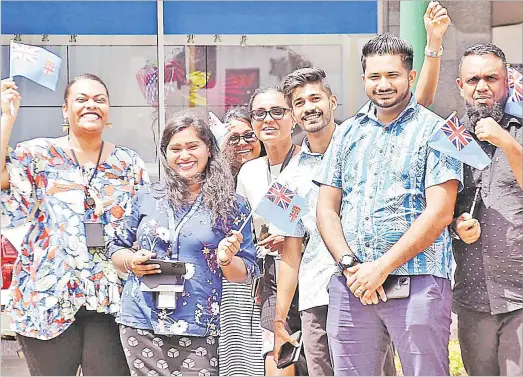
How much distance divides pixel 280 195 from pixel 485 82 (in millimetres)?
1020

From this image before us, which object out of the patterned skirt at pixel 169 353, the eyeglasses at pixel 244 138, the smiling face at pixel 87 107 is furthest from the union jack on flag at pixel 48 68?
the patterned skirt at pixel 169 353

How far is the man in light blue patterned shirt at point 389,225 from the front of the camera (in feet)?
12.4

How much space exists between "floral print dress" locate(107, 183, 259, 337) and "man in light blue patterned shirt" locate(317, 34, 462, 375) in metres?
0.50

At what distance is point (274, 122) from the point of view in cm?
425

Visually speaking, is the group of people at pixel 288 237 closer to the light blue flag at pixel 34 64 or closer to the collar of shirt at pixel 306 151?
the collar of shirt at pixel 306 151

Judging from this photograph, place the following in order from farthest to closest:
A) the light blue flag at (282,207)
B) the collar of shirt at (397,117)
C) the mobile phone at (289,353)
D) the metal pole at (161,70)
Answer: the metal pole at (161,70), the mobile phone at (289,353), the light blue flag at (282,207), the collar of shirt at (397,117)

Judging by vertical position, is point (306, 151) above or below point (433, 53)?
below

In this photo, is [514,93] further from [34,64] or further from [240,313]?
[34,64]

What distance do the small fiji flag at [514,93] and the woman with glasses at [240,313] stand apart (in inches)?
45.0

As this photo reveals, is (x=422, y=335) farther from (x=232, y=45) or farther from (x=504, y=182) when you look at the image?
(x=232, y=45)

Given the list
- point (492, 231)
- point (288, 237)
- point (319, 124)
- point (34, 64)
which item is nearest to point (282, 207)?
point (288, 237)

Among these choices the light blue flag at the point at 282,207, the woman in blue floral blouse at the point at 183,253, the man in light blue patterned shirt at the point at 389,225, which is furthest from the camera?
the light blue flag at the point at 282,207

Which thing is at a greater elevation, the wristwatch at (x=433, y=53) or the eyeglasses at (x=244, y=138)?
the wristwatch at (x=433, y=53)

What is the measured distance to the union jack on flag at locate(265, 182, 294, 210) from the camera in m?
4.11
